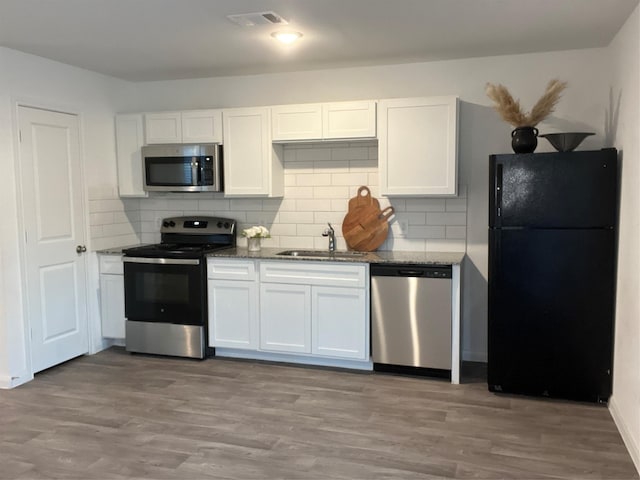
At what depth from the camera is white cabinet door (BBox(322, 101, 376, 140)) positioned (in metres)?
4.12

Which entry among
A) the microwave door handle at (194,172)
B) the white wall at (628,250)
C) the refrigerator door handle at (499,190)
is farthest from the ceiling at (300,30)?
the refrigerator door handle at (499,190)

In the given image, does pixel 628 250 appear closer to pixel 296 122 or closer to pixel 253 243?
pixel 296 122

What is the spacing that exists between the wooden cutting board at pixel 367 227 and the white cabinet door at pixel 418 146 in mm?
343

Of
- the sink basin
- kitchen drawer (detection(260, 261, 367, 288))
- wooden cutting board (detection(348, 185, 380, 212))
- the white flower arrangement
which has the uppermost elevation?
wooden cutting board (detection(348, 185, 380, 212))

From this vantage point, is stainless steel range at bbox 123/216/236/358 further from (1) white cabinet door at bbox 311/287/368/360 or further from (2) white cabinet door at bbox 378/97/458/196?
(2) white cabinet door at bbox 378/97/458/196

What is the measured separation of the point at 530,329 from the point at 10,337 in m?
3.60

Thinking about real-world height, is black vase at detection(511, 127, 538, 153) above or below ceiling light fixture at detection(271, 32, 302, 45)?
below

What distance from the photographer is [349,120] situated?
4168mm

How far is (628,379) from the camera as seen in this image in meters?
2.99

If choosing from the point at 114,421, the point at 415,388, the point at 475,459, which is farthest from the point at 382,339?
the point at 114,421

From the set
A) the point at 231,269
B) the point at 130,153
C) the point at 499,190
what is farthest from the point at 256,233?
the point at 499,190

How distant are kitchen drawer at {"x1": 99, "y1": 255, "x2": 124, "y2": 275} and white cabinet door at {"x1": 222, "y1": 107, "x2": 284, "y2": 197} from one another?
1125 mm

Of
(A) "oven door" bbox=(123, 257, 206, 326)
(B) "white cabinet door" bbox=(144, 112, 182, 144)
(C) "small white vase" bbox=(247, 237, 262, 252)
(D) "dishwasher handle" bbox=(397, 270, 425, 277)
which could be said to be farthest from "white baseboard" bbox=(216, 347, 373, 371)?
(B) "white cabinet door" bbox=(144, 112, 182, 144)

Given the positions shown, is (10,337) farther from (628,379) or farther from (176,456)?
(628,379)
